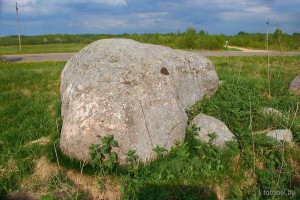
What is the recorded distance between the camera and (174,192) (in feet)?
13.2

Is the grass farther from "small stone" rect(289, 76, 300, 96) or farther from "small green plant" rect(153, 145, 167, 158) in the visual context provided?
"small green plant" rect(153, 145, 167, 158)

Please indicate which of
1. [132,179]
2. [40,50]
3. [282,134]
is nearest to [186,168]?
[132,179]

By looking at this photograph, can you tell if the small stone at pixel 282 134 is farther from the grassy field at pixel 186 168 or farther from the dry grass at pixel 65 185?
the dry grass at pixel 65 185

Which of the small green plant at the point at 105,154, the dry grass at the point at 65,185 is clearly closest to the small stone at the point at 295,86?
the small green plant at the point at 105,154

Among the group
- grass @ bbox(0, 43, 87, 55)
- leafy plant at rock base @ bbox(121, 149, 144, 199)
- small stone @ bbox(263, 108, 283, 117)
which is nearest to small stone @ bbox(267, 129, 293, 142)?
small stone @ bbox(263, 108, 283, 117)

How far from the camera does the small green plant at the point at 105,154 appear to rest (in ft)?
14.0

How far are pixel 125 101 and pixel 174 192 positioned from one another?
1.51m

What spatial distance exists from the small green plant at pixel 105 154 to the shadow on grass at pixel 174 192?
597mm

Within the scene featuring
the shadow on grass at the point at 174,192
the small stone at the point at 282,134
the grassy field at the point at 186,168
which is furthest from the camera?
the small stone at the point at 282,134

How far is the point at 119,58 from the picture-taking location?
210 inches

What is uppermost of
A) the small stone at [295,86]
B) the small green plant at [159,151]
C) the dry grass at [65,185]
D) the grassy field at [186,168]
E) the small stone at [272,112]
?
the small stone at [295,86]

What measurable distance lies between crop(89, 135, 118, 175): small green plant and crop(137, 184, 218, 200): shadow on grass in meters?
0.60

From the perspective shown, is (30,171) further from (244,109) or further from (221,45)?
(221,45)

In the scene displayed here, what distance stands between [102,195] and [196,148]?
1.64 metres
